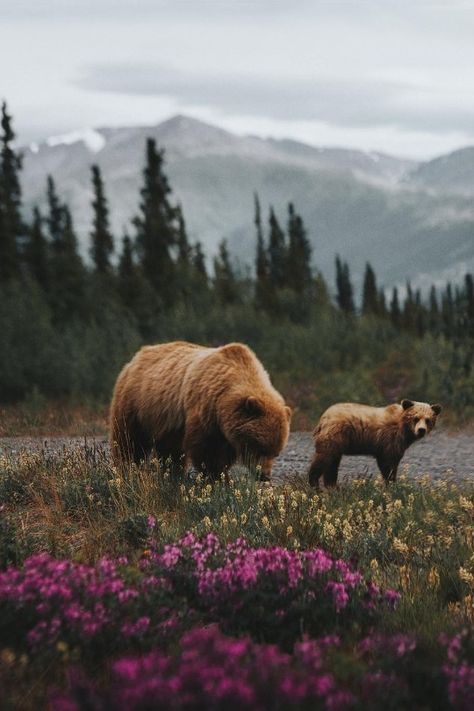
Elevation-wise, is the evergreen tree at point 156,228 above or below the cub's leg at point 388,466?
above

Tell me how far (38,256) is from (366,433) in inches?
1518

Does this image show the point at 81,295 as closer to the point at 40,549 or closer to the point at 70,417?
the point at 70,417

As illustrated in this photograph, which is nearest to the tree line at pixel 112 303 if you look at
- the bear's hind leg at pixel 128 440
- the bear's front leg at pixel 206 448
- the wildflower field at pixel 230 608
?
the bear's hind leg at pixel 128 440

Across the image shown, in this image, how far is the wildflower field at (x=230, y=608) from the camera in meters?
2.75

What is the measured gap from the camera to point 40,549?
5570 millimetres

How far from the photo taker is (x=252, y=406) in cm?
722

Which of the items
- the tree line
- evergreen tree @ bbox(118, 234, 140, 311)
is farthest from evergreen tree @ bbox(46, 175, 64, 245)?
evergreen tree @ bbox(118, 234, 140, 311)

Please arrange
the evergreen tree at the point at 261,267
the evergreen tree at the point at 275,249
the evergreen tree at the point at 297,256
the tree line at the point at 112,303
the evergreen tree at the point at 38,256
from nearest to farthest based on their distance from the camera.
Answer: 1. the tree line at the point at 112,303
2. the evergreen tree at the point at 38,256
3. the evergreen tree at the point at 261,267
4. the evergreen tree at the point at 297,256
5. the evergreen tree at the point at 275,249

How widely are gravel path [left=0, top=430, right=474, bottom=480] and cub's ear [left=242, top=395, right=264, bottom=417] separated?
3.57m

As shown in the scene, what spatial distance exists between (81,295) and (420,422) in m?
32.7

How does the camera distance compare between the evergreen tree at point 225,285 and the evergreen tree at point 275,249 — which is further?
the evergreen tree at point 275,249

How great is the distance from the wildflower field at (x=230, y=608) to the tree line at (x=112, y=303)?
1442cm

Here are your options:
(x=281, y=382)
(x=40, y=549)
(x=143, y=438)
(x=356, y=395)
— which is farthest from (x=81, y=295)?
(x=40, y=549)

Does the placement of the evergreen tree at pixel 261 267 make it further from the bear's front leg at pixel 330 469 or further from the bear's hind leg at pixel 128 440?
the bear's hind leg at pixel 128 440
